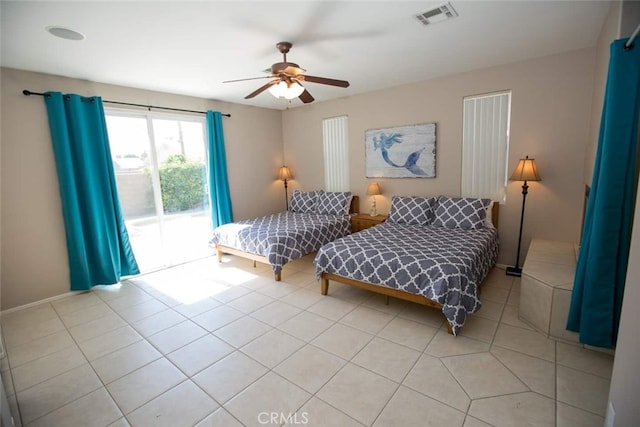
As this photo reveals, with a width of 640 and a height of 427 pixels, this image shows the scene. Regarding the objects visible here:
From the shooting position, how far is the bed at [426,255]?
2371 millimetres

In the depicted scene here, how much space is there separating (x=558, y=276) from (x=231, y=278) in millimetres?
3415

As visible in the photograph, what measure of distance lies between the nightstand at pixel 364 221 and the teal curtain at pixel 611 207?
257 cm

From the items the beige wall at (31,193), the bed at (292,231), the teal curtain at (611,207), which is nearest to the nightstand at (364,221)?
the bed at (292,231)

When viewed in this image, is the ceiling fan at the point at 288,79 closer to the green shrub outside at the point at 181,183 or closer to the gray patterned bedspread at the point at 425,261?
the gray patterned bedspread at the point at 425,261

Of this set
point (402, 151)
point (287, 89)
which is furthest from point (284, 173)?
point (287, 89)

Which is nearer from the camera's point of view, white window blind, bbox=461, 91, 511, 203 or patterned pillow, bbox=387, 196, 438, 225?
white window blind, bbox=461, 91, 511, 203

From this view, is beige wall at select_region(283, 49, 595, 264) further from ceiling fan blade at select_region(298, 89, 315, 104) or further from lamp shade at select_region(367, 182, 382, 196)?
ceiling fan blade at select_region(298, 89, 315, 104)

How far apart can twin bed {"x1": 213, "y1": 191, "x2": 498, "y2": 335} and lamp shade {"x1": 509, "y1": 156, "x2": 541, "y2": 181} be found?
47 cm

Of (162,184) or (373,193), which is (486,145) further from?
(162,184)

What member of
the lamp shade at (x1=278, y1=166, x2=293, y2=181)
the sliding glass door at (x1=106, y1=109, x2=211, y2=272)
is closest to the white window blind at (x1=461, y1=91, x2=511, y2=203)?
the lamp shade at (x1=278, y1=166, x2=293, y2=181)

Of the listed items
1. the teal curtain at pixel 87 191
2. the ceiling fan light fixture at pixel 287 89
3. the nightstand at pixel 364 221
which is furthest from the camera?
the nightstand at pixel 364 221

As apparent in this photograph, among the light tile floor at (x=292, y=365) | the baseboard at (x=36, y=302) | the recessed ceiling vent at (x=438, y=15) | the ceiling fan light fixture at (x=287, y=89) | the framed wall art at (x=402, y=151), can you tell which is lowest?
the light tile floor at (x=292, y=365)

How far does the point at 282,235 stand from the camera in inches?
→ 144

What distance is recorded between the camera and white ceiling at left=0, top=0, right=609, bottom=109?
2.03m
